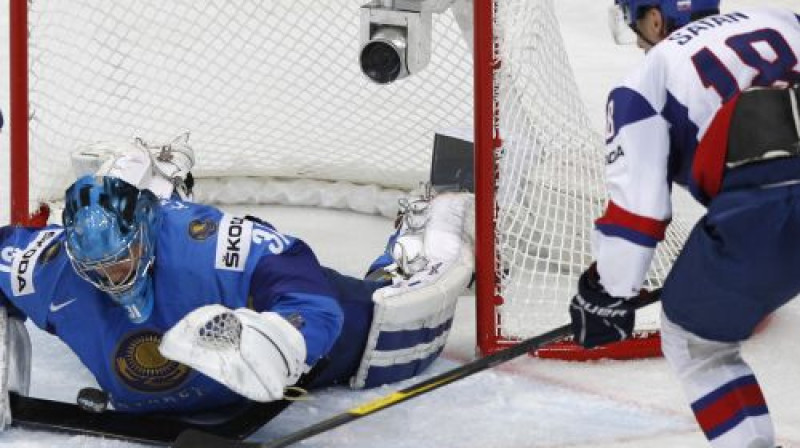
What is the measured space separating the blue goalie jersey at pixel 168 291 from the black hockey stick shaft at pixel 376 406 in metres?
0.13

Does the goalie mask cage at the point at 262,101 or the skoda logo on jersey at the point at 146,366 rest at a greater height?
the goalie mask cage at the point at 262,101

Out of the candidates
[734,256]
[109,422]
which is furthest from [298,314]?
[734,256]

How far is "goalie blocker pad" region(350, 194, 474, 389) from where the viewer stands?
3361mm

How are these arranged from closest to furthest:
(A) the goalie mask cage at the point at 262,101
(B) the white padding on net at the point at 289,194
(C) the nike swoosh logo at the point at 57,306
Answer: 1. (C) the nike swoosh logo at the point at 57,306
2. (A) the goalie mask cage at the point at 262,101
3. (B) the white padding on net at the point at 289,194

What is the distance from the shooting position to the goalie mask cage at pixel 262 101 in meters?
3.83

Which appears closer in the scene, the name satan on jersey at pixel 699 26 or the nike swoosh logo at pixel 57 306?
the name satan on jersey at pixel 699 26

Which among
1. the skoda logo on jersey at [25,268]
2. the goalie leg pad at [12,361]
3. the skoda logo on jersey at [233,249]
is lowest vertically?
the goalie leg pad at [12,361]

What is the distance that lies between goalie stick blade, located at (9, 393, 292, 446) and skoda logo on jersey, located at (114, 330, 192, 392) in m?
0.07

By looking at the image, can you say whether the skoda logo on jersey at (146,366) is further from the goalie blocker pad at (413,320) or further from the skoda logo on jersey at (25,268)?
the goalie blocker pad at (413,320)

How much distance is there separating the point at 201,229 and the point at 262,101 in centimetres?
148

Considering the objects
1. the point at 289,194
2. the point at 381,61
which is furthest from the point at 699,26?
the point at 289,194

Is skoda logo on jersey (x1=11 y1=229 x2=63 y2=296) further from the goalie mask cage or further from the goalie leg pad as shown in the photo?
the goalie mask cage

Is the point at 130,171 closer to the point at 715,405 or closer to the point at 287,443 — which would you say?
the point at 287,443

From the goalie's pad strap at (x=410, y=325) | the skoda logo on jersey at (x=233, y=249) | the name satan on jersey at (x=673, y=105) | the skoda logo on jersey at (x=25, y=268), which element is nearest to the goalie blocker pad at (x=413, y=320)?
the goalie's pad strap at (x=410, y=325)
